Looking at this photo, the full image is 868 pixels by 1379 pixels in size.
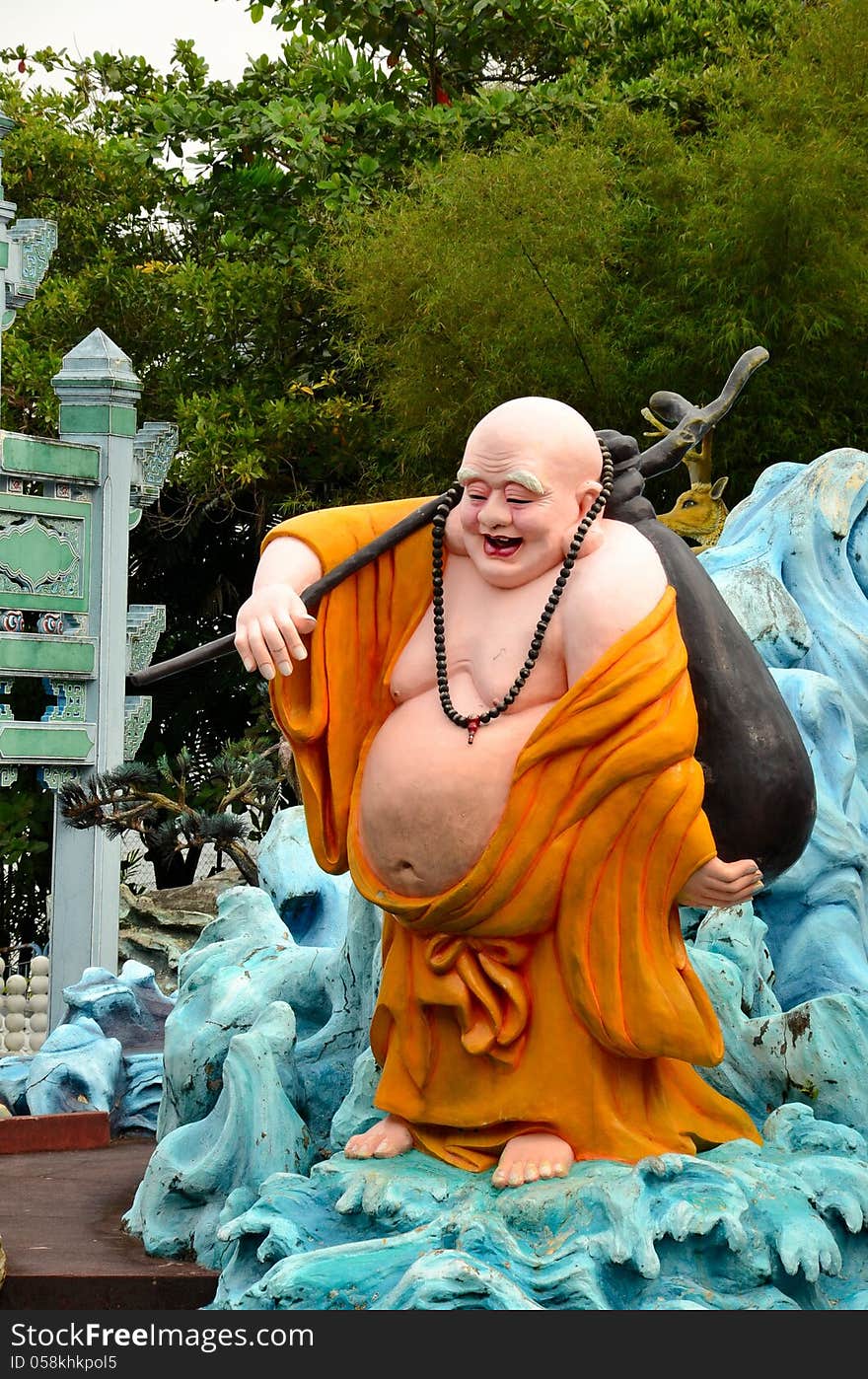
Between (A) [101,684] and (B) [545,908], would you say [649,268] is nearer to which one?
(A) [101,684]

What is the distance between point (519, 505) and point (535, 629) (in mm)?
213

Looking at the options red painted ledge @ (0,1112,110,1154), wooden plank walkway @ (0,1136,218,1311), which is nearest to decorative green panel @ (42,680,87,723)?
red painted ledge @ (0,1112,110,1154)

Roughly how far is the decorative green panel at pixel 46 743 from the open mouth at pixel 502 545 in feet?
10.7

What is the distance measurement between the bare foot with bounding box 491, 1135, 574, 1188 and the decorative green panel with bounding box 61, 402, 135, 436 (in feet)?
12.5

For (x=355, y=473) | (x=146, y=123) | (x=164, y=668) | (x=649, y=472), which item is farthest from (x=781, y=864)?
(x=146, y=123)

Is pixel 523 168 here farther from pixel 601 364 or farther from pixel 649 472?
pixel 649 472

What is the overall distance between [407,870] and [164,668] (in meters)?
0.56

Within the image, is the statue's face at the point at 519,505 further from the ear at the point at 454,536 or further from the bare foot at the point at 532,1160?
the bare foot at the point at 532,1160

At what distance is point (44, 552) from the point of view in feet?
20.3

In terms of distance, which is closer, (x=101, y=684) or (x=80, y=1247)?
(x=80, y=1247)

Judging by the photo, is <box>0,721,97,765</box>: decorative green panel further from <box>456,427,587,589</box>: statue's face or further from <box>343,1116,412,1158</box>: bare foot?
<box>456,427,587,589</box>: statue's face

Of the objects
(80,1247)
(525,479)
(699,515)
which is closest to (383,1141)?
(80,1247)

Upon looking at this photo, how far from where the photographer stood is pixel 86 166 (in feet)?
33.8

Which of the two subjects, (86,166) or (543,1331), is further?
(86,166)
